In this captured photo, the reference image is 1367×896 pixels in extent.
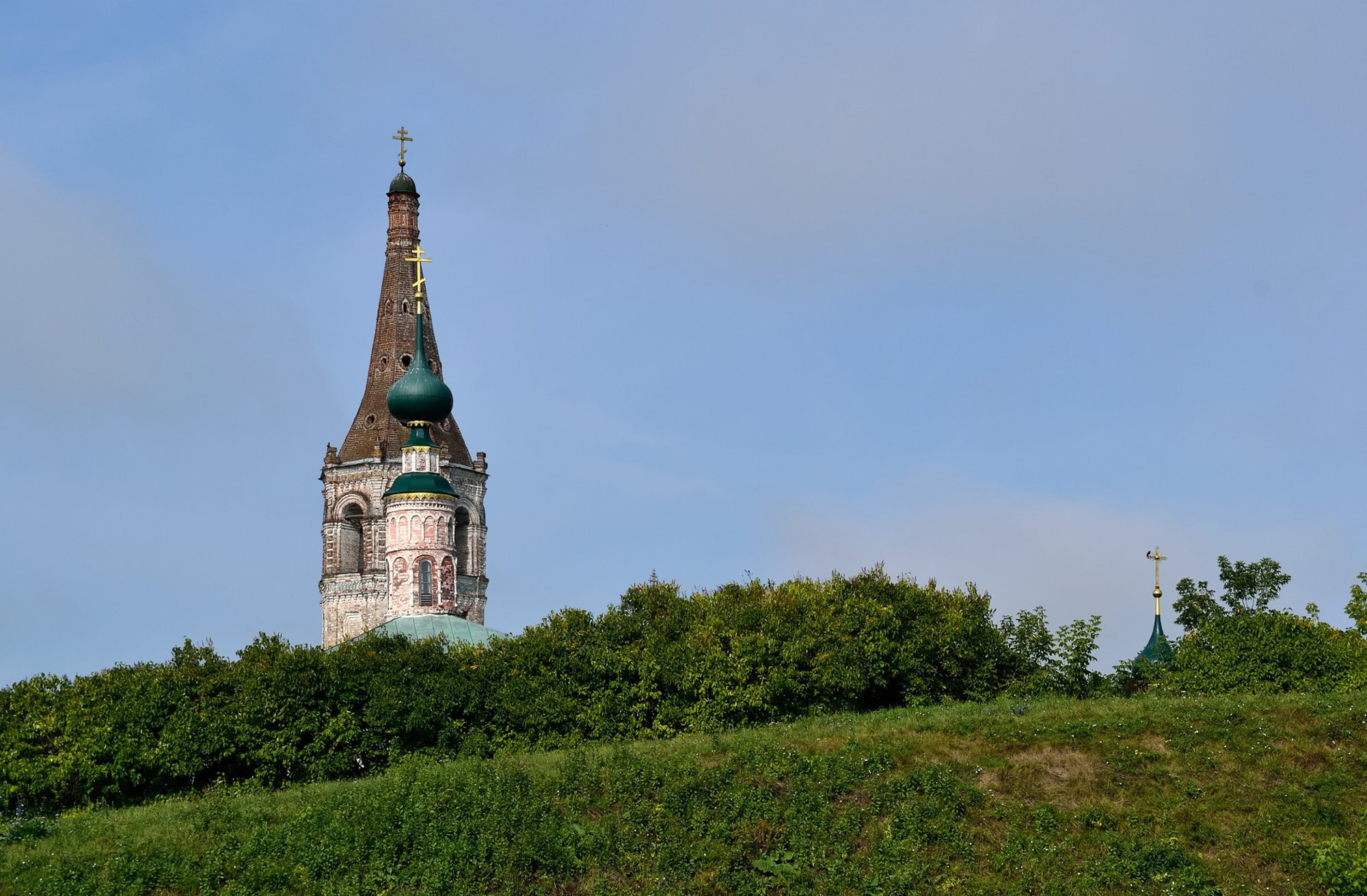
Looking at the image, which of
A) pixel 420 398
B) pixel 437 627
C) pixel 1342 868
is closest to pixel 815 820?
pixel 1342 868

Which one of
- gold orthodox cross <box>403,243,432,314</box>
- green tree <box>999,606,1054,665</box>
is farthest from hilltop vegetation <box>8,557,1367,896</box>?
gold orthodox cross <box>403,243,432,314</box>

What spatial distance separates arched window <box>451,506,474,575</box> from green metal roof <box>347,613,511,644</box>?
17.1 m

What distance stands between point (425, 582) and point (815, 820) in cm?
3358

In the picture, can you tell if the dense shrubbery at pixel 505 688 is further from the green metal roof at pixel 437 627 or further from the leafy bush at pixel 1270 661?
the green metal roof at pixel 437 627

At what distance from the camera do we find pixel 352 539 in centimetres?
8612

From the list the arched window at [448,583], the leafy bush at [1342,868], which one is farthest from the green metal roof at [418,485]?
the leafy bush at [1342,868]

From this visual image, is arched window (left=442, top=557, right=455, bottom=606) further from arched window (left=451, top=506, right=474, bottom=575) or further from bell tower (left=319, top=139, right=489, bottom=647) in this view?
arched window (left=451, top=506, right=474, bottom=575)

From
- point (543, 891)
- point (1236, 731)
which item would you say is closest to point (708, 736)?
point (543, 891)

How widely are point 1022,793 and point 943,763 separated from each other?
2.03 metres

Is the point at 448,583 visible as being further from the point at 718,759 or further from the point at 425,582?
the point at 718,759

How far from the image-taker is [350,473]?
280 feet

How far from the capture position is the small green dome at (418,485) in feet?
230

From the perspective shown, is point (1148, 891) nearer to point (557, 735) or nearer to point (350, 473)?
point (557, 735)

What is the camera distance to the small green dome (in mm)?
70000
